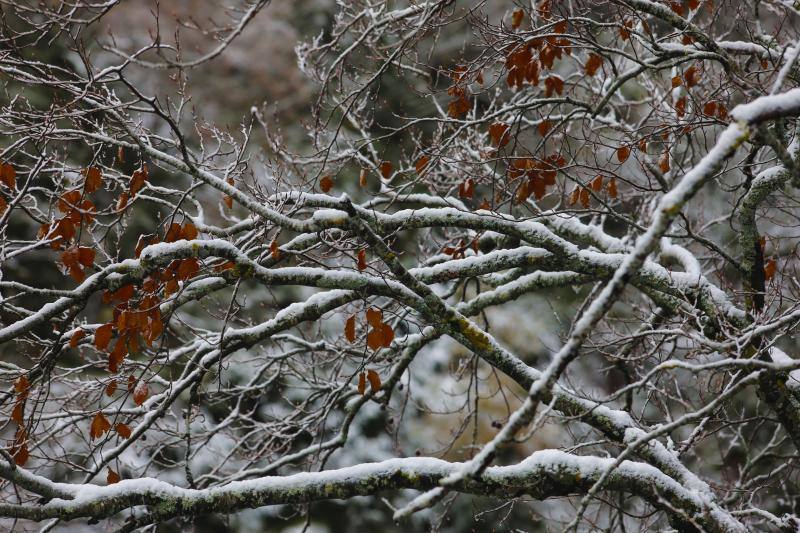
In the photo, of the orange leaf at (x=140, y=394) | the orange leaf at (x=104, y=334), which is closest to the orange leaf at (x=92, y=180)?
the orange leaf at (x=104, y=334)

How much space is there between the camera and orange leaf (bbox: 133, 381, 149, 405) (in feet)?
11.7

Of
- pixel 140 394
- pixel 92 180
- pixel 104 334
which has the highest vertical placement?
pixel 92 180

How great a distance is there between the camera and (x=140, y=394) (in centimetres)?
359

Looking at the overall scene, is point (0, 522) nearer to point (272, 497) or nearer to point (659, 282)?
point (272, 497)

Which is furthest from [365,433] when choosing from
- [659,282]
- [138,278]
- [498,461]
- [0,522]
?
[138,278]

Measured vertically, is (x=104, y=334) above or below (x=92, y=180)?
below

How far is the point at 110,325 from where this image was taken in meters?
3.36

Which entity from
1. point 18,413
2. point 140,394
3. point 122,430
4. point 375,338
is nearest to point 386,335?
point 375,338

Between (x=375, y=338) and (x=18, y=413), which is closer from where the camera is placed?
(x=18, y=413)

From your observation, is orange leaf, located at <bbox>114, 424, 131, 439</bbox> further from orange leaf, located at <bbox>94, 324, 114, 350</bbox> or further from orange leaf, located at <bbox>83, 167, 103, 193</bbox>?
orange leaf, located at <bbox>83, 167, 103, 193</bbox>

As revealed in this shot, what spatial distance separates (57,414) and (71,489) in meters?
1.52

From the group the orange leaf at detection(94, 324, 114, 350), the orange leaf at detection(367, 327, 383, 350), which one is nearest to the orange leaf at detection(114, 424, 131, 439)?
the orange leaf at detection(94, 324, 114, 350)

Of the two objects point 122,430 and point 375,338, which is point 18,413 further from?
point 375,338

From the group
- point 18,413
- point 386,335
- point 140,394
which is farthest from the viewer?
point 140,394
